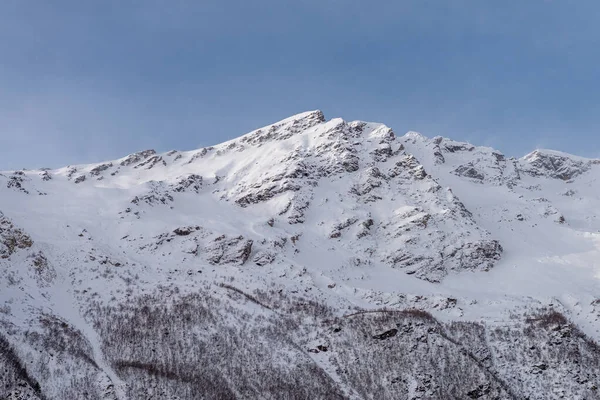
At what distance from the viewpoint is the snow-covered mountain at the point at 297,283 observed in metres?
A: 57.4

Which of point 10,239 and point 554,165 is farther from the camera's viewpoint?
point 554,165

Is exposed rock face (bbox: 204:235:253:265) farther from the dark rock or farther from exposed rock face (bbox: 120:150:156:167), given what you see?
exposed rock face (bbox: 120:150:156:167)

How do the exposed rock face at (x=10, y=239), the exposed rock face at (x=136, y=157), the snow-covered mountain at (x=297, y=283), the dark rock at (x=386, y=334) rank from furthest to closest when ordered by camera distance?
the exposed rock face at (x=136, y=157), the exposed rock face at (x=10, y=239), the dark rock at (x=386, y=334), the snow-covered mountain at (x=297, y=283)

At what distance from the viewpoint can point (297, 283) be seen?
77938 mm

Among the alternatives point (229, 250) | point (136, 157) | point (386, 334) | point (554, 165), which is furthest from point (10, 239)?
point (554, 165)

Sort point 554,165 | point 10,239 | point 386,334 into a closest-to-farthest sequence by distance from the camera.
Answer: point 386,334 < point 10,239 < point 554,165

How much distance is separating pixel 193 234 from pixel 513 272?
177 feet

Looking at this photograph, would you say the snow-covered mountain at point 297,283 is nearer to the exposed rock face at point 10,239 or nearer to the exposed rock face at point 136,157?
the exposed rock face at point 10,239

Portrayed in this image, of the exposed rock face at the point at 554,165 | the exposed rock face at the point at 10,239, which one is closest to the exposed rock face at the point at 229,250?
the exposed rock face at the point at 10,239

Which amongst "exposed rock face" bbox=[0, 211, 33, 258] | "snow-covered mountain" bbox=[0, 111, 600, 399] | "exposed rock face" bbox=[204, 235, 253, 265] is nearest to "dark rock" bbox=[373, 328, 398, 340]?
"snow-covered mountain" bbox=[0, 111, 600, 399]

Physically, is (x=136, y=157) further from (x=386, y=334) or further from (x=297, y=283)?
(x=386, y=334)

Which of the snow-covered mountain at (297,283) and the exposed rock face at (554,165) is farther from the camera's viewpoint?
the exposed rock face at (554,165)

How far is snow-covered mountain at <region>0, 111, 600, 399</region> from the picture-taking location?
57375 millimetres

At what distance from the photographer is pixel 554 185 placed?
154m
